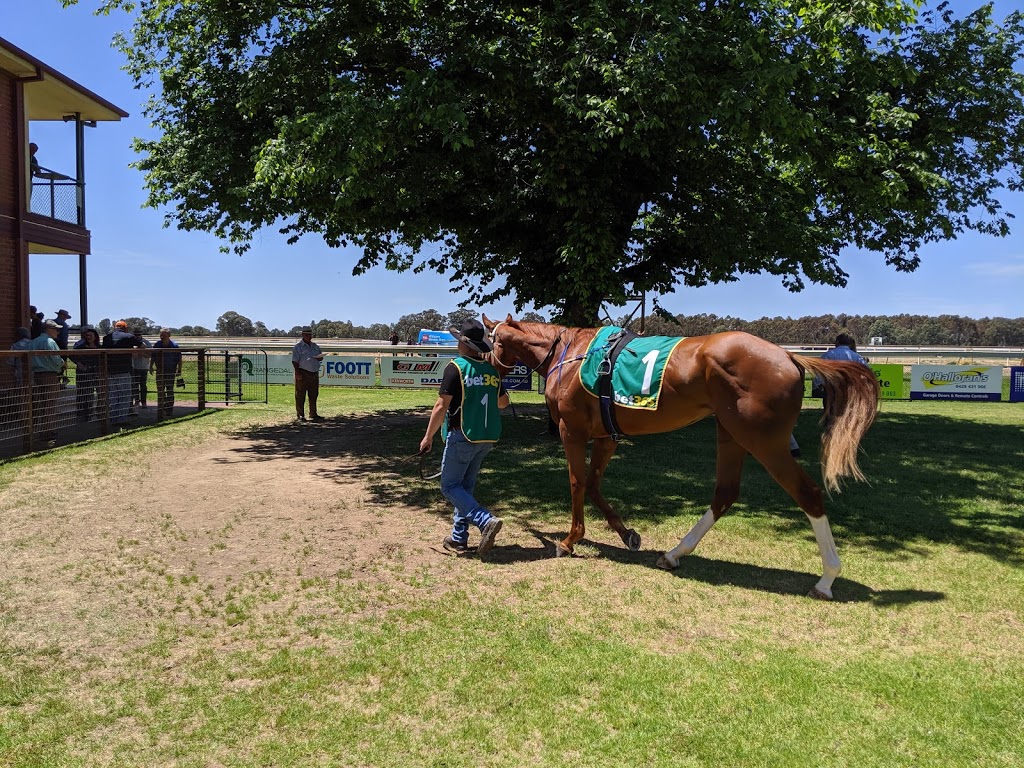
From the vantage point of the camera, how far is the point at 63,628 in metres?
4.51

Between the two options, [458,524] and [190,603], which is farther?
[458,524]

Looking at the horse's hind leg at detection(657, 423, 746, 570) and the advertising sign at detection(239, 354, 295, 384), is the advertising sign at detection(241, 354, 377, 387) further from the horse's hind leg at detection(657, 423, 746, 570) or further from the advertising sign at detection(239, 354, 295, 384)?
the horse's hind leg at detection(657, 423, 746, 570)

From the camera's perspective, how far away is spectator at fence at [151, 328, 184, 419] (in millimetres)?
15117

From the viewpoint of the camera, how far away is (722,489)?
19.8 ft

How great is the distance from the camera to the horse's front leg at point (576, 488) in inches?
246

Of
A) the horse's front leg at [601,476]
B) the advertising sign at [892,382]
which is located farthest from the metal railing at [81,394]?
the advertising sign at [892,382]

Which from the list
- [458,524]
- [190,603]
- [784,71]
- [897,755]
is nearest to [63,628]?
[190,603]

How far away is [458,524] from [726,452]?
241cm

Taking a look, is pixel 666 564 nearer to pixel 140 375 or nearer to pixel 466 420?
pixel 466 420

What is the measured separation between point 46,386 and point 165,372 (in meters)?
4.33

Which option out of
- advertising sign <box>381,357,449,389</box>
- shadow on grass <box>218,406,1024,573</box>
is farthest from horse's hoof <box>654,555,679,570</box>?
advertising sign <box>381,357,449,389</box>

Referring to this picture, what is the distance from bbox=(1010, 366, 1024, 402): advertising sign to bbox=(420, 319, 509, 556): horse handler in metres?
23.0

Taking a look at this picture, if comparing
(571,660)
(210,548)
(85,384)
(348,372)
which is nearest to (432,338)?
(348,372)

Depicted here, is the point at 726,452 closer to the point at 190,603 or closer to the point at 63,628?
the point at 190,603
